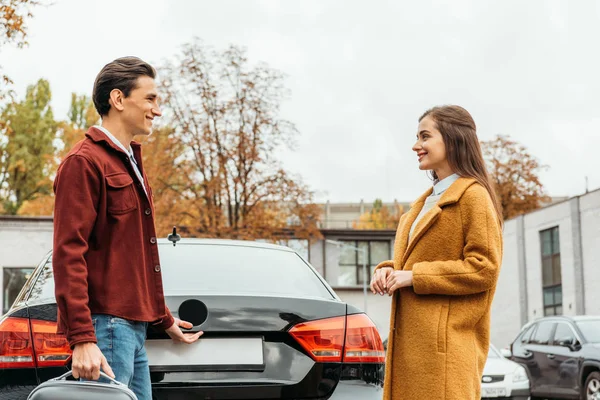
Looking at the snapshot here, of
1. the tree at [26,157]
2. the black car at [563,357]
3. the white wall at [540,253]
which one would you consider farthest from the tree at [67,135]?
the black car at [563,357]

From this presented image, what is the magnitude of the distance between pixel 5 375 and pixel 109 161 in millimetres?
1234

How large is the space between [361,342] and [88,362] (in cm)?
164

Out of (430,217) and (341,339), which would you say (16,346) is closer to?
(341,339)

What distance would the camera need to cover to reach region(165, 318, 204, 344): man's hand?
4080mm

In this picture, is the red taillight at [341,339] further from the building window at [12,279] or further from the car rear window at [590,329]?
the building window at [12,279]

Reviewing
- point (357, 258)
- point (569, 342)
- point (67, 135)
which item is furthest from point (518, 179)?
point (569, 342)

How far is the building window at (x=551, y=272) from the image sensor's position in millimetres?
44781

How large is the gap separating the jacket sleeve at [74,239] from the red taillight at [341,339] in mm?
1297

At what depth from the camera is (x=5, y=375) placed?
4.20 meters

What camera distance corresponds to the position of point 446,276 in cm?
376

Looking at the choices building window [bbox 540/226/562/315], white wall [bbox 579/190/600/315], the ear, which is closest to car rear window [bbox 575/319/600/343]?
the ear

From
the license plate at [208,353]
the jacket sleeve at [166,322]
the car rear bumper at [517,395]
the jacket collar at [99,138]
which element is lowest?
the car rear bumper at [517,395]

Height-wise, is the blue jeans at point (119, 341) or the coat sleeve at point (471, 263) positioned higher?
→ the coat sleeve at point (471, 263)

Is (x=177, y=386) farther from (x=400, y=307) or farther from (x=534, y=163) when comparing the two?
(x=534, y=163)
